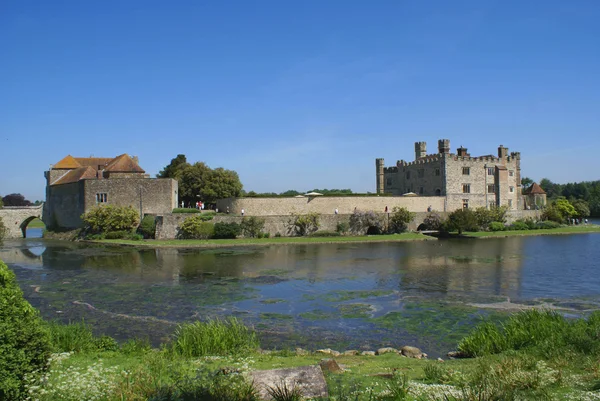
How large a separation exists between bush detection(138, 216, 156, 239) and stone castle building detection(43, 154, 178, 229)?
5.93 ft

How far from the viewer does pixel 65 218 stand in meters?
49.7

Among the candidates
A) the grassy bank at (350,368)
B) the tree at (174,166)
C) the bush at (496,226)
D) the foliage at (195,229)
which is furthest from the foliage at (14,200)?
the grassy bank at (350,368)

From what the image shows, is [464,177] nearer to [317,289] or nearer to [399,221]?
[399,221]

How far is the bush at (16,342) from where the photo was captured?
22.9 ft

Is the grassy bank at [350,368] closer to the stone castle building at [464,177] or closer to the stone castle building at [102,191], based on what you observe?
the stone castle building at [102,191]

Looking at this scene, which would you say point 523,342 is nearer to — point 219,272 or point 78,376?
point 78,376

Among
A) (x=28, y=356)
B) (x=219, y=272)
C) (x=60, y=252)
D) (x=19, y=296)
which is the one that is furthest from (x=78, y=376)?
(x=60, y=252)

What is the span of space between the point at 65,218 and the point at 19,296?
4624cm

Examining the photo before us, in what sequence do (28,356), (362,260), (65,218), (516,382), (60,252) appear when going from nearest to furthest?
1. (516,382)
2. (28,356)
3. (362,260)
4. (60,252)
5. (65,218)

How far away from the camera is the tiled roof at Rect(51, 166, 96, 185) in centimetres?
4938

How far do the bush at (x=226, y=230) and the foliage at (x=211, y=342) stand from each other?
102 feet

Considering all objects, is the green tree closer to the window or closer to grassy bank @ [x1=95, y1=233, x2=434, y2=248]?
the window

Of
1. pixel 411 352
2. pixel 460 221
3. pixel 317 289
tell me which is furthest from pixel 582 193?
pixel 411 352

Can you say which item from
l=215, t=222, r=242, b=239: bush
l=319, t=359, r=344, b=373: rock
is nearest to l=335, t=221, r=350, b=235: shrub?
l=215, t=222, r=242, b=239: bush
